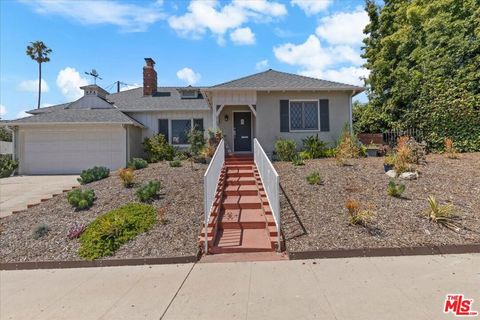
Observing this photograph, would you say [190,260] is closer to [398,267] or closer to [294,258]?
[294,258]

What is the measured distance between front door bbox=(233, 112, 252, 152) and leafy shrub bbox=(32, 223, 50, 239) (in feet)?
28.2

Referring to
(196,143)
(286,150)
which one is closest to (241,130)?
(196,143)

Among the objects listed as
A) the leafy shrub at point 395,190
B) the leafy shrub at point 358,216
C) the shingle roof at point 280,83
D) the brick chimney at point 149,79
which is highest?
the brick chimney at point 149,79

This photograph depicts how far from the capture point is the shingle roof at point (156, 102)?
55.0ft

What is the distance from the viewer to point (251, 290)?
13.8 feet

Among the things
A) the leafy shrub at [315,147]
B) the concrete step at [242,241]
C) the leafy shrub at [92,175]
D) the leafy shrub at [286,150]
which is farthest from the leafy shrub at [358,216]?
the leafy shrub at [92,175]

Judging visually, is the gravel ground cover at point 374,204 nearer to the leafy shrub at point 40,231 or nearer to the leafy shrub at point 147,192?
the leafy shrub at point 147,192

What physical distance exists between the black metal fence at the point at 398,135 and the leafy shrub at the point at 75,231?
1254 cm

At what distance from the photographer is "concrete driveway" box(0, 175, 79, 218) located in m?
9.94

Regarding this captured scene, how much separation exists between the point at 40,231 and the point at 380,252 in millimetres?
6249

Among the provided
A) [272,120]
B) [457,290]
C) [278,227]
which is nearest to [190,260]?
[278,227]

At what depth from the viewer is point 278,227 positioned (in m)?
5.86

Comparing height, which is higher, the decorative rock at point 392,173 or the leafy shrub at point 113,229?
the decorative rock at point 392,173

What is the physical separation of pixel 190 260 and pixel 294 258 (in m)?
1.68
